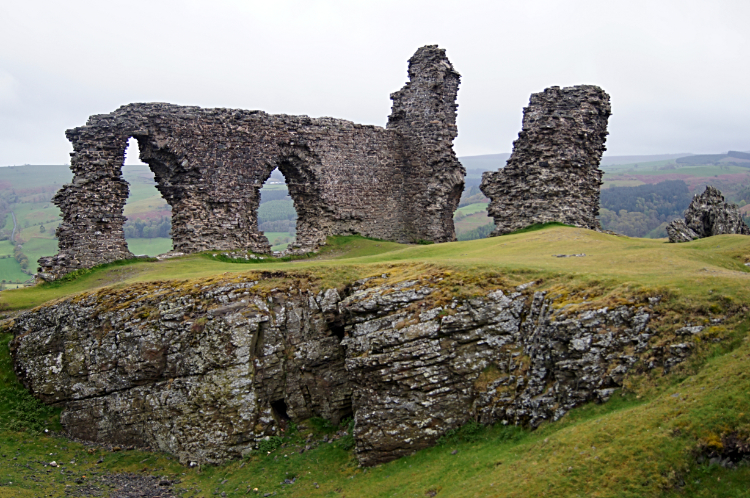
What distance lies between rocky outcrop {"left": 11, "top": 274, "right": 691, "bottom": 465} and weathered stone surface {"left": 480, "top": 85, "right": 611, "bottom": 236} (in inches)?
604

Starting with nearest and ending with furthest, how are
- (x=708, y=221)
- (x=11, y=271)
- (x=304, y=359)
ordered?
1. (x=304, y=359)
2. (x=708, y=221)
3. (x=11, y=271)

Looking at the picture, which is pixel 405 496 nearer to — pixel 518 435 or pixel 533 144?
pixel 518 435

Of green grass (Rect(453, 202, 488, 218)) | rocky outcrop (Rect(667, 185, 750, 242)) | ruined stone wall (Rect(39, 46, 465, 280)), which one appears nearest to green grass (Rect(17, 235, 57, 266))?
ruined stone wall (Rect(39, 46, 465, 280))

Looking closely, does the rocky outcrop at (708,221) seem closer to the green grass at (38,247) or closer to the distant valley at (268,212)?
the distant valley at (268,212)

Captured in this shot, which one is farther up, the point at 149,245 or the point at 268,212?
Answer: the point at 268,212

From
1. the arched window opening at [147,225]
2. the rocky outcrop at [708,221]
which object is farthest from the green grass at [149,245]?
the rocky outcrop at [708,221]

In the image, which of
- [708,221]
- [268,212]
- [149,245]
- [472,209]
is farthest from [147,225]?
[708,221]

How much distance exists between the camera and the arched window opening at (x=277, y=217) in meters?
126

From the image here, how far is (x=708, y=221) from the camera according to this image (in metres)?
26.2

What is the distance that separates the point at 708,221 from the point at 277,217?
134 meters

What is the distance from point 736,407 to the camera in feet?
31.7

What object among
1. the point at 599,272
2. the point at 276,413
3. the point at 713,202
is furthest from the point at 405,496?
the point at 713,202

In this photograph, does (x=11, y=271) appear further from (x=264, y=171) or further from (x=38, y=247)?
(x=264, y=171)

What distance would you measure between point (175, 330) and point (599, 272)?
38.6 feet
